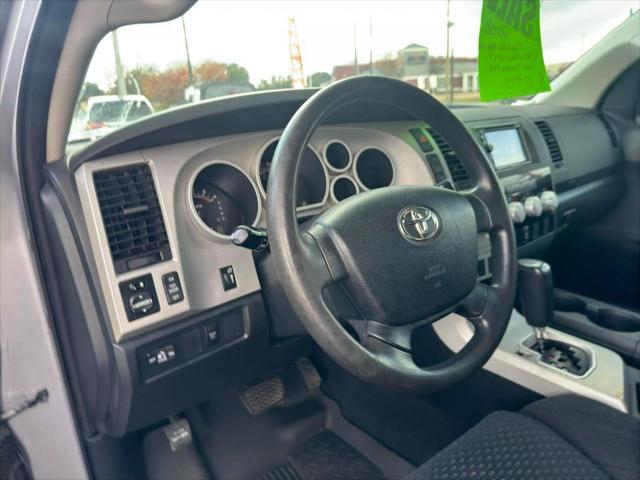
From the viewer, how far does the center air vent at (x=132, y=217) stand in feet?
3.35

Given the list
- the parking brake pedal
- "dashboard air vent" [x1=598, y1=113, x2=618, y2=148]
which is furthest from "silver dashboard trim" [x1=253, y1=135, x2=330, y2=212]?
"dashboard air vent" [x1=598, y1=113, x2=618, y2=148]

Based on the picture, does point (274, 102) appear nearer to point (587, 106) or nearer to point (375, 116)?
point (375, 116)

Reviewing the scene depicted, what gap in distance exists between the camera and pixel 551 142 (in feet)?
7.16

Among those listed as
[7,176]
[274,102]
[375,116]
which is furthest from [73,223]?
[375,116]

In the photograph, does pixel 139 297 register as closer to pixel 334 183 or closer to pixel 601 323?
pixel 334 183

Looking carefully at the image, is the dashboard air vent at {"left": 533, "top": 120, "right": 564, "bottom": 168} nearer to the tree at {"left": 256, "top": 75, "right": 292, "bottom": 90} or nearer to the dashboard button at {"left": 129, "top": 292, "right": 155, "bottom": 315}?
the tree at {"left": 256, "top": 75, "right": 292, "bottom": 90}

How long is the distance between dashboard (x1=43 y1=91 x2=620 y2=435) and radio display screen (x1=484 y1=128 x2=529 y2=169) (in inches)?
16.5

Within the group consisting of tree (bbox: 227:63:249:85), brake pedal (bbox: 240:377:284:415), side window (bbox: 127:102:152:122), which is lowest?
brake pedal (bbox: 240:377:284:415)

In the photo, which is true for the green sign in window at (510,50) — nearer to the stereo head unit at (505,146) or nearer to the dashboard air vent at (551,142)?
the stereo head unit at (505,146)

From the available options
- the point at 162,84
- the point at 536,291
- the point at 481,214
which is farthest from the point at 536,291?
the point at 162,84

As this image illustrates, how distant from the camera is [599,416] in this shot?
1.05 metres

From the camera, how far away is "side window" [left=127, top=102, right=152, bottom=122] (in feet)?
3.66

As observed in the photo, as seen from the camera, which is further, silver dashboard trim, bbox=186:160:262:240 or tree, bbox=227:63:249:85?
tree, bbox=227:63:249:85

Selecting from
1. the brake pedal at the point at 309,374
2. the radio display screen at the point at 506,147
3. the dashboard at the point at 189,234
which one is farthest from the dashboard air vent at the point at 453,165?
the brake pedal at the point at 309,374
